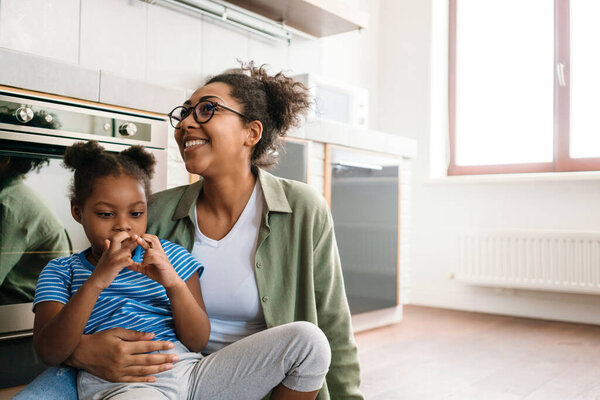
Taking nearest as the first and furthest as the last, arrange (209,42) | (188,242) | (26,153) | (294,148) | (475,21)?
(188,242) < (26,153) < (294,148) < (209,42) < (475,21)

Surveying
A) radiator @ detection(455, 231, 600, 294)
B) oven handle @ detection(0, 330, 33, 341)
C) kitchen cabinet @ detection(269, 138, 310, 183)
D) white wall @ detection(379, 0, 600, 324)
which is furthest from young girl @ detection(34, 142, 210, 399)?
white wall @ detection(379, 0, 600, 324)

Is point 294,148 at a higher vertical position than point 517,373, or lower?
higher

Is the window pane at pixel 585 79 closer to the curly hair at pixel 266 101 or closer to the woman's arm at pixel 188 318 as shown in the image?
the curly hair at pixel 266 101

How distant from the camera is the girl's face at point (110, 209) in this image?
1193 millimetres

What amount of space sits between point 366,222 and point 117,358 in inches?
80.5

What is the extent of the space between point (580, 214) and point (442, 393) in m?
1.94

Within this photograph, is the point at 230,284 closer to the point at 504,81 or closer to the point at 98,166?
the point at 98,166

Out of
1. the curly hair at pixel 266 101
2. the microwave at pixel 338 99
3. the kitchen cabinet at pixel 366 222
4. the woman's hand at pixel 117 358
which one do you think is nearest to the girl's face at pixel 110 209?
the woman's hand at pixel 117 358

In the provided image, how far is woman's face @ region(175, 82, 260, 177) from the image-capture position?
1319 millimetres

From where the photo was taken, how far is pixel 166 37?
2797 mm

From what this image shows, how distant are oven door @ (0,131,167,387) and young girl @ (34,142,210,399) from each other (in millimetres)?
284

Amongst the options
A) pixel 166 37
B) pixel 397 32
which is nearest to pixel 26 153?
pixel 166 37

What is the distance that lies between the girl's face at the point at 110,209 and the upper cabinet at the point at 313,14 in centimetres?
203

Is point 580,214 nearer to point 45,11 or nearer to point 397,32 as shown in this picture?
point 397,32
